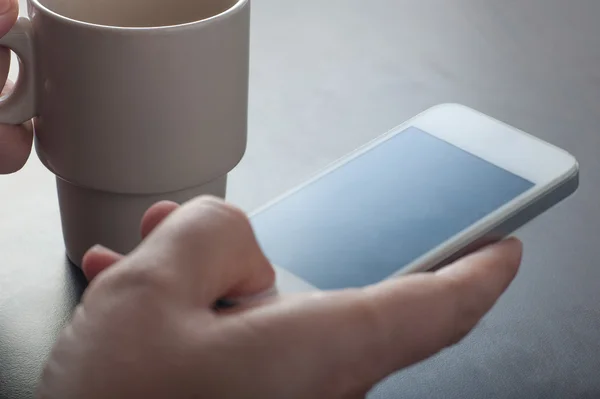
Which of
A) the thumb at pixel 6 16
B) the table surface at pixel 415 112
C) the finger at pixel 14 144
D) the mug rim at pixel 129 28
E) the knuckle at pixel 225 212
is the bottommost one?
the table surface at pixel 415 112

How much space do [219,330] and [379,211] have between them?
0.19 meters

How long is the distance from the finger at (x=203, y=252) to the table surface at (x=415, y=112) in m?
0.15

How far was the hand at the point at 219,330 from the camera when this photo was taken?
28 cm

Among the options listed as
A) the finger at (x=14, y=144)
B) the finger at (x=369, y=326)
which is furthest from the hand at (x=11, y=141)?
the finger at (x=369, y=326)

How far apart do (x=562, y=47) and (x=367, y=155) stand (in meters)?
0.33

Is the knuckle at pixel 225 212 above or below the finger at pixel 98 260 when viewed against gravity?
above

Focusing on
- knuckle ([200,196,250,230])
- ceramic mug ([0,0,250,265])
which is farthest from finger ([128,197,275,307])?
ceramic mug ([0,0,250,265])

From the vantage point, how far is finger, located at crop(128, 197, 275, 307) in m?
0.30

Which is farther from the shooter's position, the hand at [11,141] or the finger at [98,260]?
the hand at [11,141]

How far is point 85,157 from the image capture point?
1.48 ft

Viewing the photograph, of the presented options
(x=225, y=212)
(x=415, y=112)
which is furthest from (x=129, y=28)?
(x=415, y=112)

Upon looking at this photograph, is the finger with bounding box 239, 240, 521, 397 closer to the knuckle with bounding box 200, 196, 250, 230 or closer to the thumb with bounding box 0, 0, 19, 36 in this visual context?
the knuckle with bounding box 200, 196, 250, 230

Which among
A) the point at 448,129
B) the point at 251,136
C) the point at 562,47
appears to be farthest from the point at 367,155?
the point at 562,47

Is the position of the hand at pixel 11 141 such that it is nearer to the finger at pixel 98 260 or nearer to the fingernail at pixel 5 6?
the fingernail at pixel 5 6
